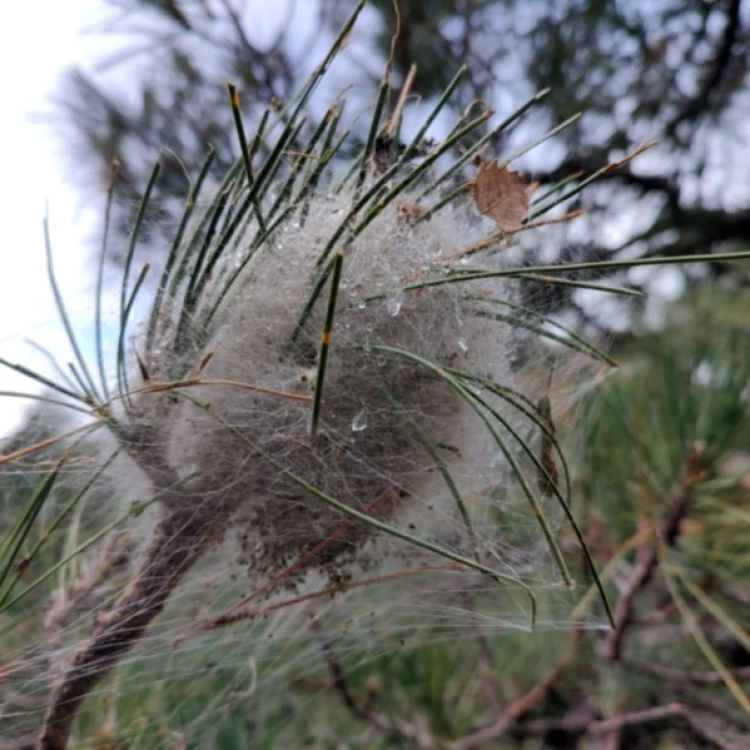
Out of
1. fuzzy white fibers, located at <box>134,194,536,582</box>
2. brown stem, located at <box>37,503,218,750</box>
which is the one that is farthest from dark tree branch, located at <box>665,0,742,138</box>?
brown stem, located at <box>37,503,218,750</box>

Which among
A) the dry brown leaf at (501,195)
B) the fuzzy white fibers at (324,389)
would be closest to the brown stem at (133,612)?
the fuzzy white fibers at (324,389)

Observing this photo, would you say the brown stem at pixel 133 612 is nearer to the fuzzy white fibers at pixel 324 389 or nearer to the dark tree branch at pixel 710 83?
the fuzzy white fibers at pixel 324 389

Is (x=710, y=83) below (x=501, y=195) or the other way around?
the other way around

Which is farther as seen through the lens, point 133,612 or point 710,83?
point 710,83

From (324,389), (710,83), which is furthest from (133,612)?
(710,83)

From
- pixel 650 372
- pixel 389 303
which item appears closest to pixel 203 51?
pixel 650 372

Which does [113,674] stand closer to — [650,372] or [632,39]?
[650,372]

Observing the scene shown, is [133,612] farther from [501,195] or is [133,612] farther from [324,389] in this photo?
[501,195]
